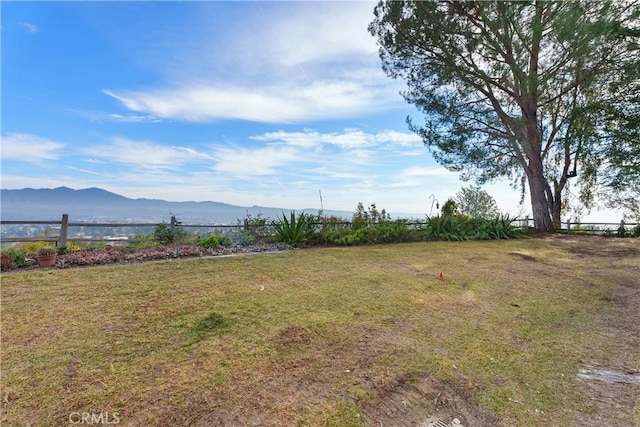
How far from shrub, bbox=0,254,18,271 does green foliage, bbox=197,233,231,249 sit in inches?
106

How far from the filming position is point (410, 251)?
612cm

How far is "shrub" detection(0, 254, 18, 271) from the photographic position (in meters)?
4.17

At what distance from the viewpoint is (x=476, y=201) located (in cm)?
1213

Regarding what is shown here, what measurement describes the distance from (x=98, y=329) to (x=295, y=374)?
1.64 meters

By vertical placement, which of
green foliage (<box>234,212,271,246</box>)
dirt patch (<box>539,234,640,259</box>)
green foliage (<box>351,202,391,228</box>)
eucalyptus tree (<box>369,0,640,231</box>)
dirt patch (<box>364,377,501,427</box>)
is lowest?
dirt patch (<box>364,377,501,427</box>)

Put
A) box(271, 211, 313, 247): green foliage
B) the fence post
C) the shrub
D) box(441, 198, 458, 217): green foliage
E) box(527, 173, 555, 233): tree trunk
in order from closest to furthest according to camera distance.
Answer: the shrub < the fence post < box(271, 211, 313, 247): green foliage < box(441, 198, 458, 217): green foliage < box(527, 173, 555, 233): tree trunk

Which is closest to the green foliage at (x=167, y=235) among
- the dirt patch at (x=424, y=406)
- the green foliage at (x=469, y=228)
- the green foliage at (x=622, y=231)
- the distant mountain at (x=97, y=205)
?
the distant mountain at (x=97, y=205)

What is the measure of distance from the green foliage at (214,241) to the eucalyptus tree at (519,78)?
7.52m

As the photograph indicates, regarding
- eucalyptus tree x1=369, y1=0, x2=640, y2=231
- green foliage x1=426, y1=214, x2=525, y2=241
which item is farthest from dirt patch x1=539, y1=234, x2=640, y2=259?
eucalyptus tree x1=369, y1=0, x2=640, y2=231

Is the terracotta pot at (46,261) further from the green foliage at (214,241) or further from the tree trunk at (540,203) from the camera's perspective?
the tree trunk at (540,203)

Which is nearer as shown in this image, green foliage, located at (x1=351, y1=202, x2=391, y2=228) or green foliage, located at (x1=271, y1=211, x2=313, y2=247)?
green foliage, located at (x1=271, y1=211, x2=313, y2=247)

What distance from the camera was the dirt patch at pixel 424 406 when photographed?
4.74 ft

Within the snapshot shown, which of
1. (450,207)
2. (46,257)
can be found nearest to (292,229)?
(46,257)

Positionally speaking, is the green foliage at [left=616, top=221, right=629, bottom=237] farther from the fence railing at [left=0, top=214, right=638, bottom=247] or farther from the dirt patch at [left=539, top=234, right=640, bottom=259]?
the fence railing at [left=0, top=214, right=638, bottom=247]
